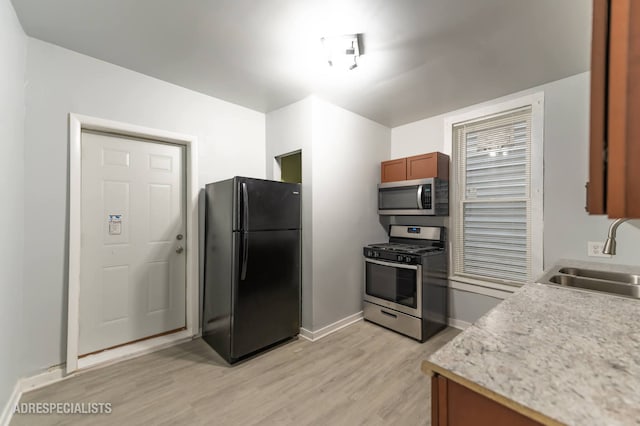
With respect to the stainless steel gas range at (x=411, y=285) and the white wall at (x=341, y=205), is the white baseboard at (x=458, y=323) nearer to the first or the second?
the stainless steel gas range at (x=411, y=285)

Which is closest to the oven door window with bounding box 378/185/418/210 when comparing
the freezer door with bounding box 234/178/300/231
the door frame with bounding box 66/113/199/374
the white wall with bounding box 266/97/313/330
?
the white wall with bounding box 266/97/313/330

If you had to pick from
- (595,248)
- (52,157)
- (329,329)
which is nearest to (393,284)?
(329,329)

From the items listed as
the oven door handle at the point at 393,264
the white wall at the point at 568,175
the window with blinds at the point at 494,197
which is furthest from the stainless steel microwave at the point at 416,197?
the white wall at the point at 568,175

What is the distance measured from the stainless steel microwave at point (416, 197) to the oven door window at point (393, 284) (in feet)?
2.23

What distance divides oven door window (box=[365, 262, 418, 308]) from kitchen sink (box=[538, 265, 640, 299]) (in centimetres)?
112

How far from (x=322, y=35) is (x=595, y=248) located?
275 centimetres

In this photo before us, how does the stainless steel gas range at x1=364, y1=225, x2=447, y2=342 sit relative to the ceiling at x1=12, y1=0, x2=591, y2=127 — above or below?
below

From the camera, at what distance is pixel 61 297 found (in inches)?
80.2

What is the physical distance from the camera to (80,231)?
2.16 m

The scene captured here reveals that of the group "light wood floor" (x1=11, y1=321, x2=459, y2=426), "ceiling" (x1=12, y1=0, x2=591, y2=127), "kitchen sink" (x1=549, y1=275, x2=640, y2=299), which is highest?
"ceiling" (x1=12, y1=0, x2=591, y2=127)

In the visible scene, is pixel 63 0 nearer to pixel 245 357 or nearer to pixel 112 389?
pixel 112 389

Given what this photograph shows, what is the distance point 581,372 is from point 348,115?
9.54 ft

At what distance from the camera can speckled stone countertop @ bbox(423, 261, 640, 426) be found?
23.0 inches

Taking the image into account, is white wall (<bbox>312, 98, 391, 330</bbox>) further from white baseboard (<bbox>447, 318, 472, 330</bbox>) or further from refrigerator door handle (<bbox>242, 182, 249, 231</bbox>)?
white baseboard (<bbox>447, 318, 472, 330</bbox>)
